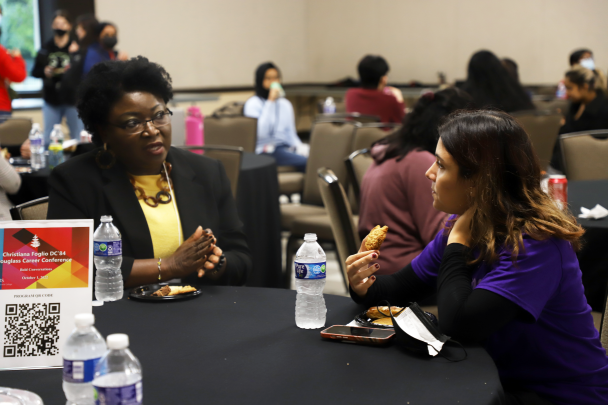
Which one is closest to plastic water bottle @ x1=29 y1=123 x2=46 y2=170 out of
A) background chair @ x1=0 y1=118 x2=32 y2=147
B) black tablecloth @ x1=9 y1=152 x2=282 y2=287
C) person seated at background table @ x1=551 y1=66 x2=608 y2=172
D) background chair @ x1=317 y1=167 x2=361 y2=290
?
black tablecloth @ x1=9 y1=152 x2=282 y2=287

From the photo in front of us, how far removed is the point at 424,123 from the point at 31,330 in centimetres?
171

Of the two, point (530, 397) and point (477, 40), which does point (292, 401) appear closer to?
point (530, 397)

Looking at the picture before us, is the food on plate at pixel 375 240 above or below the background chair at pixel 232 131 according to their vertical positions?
above

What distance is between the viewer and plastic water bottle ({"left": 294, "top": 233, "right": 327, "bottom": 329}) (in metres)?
1.55

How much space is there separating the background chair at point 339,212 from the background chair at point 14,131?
3610 mm

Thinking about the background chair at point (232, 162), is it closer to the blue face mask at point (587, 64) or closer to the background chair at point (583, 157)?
the background chair at point (583, 157)

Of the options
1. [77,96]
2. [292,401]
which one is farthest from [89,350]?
[77,96]

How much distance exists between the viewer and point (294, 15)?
1287cm

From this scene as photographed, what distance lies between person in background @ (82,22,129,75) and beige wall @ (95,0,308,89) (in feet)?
7.51

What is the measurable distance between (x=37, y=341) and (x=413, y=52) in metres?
11.4

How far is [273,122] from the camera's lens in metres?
6.17

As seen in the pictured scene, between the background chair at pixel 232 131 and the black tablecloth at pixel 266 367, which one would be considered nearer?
the black tablecloth at pixel 266 367

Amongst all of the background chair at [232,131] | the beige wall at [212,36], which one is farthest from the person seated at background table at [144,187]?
the beige wall at [212,36]

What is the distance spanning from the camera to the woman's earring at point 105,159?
215 cm
